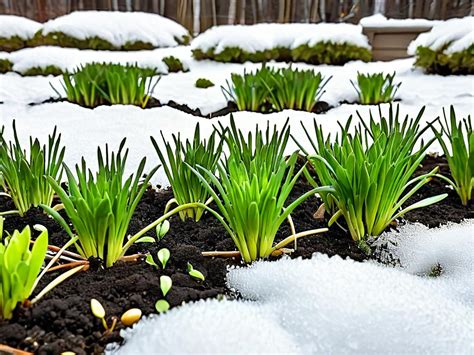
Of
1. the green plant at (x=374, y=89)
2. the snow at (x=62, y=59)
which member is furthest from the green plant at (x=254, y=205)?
the snow at (x=62, y=59)

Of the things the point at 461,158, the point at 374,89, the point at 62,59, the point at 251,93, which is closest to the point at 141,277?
the point at 461,158

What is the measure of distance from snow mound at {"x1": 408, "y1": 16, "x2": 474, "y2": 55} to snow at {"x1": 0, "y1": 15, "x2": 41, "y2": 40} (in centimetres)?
464

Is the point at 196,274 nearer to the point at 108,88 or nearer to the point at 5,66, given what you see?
the point at 108,88

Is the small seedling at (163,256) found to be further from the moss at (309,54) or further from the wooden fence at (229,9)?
the wooden fence at (229,9)

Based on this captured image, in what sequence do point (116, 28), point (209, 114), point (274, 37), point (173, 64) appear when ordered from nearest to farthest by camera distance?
point (209, 114), point (173, 64), point (274, 37), point (116, 28)

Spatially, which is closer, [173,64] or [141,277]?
[141,277]

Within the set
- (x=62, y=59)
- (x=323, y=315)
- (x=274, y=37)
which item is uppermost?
(x=274, y=37)

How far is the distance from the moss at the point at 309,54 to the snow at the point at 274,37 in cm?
4

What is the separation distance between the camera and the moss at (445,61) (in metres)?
3.52

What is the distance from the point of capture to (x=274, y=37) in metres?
5.33

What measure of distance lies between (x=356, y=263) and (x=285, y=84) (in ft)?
5.59

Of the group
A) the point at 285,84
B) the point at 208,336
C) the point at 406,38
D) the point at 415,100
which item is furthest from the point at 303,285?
the point at 406,38

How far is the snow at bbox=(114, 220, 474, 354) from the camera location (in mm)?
712

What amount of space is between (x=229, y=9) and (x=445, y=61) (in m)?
4.83
